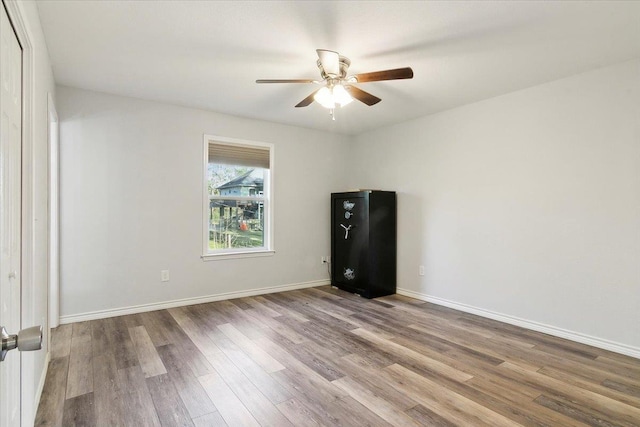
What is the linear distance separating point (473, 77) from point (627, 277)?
6.90ft

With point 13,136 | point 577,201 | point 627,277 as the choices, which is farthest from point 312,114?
point 627,277

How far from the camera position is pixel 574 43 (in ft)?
7.99

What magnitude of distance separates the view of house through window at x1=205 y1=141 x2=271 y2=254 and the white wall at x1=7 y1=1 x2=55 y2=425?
1911 mm

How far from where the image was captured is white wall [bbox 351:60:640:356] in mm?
2742

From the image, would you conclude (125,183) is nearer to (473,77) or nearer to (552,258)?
(473,77)

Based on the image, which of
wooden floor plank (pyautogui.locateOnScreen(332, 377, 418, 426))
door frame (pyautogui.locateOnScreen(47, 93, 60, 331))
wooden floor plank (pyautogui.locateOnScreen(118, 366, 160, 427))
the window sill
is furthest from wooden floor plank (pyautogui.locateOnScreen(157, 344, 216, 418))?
the window sill

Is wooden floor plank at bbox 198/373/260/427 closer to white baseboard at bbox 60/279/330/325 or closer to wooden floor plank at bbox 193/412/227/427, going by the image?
wooden floor plank at bbox 193/412/227/427

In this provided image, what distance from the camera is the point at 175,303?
154 inches

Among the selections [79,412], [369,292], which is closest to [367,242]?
[369,292]

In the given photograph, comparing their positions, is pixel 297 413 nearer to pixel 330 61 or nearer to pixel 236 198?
pixel 330 61

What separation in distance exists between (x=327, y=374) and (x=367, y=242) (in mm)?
2277

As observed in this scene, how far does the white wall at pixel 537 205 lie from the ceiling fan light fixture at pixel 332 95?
187 centimetres

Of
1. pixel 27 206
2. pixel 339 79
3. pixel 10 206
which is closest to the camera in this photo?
pixel 10 206

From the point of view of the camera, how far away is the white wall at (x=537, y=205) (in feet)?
9.00
